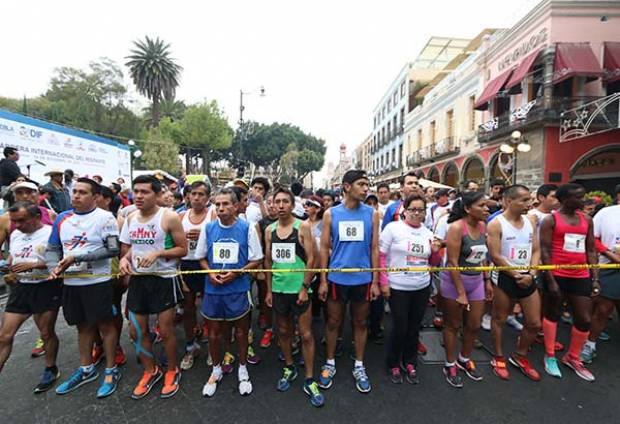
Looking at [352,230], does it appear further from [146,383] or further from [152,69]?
[152,69]

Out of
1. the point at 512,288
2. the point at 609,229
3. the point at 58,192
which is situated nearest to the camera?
the point at 512,288

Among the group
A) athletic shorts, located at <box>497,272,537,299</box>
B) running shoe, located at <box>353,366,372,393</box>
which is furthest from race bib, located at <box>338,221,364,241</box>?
athletic shorts, located at <box>497,272,537,299</box>

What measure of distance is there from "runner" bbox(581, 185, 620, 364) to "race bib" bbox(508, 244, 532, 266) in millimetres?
1226

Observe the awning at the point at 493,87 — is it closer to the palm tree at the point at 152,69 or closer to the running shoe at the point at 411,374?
the running shoe at the point at 411,374

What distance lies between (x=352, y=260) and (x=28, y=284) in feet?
10.6

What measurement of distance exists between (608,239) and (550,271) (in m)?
0.95

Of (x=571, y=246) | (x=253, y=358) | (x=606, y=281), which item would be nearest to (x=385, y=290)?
(x=253, y=358)

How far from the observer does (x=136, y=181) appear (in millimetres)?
2824

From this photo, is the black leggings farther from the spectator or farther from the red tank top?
the spectator

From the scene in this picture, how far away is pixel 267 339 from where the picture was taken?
3.90m

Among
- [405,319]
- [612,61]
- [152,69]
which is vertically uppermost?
[152,69]

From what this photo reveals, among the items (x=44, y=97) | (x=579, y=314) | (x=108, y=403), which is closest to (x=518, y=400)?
(x=579, y=314)

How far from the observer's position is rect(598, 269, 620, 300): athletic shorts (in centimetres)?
335

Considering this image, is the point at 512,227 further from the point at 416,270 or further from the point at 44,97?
the point at 44,97
